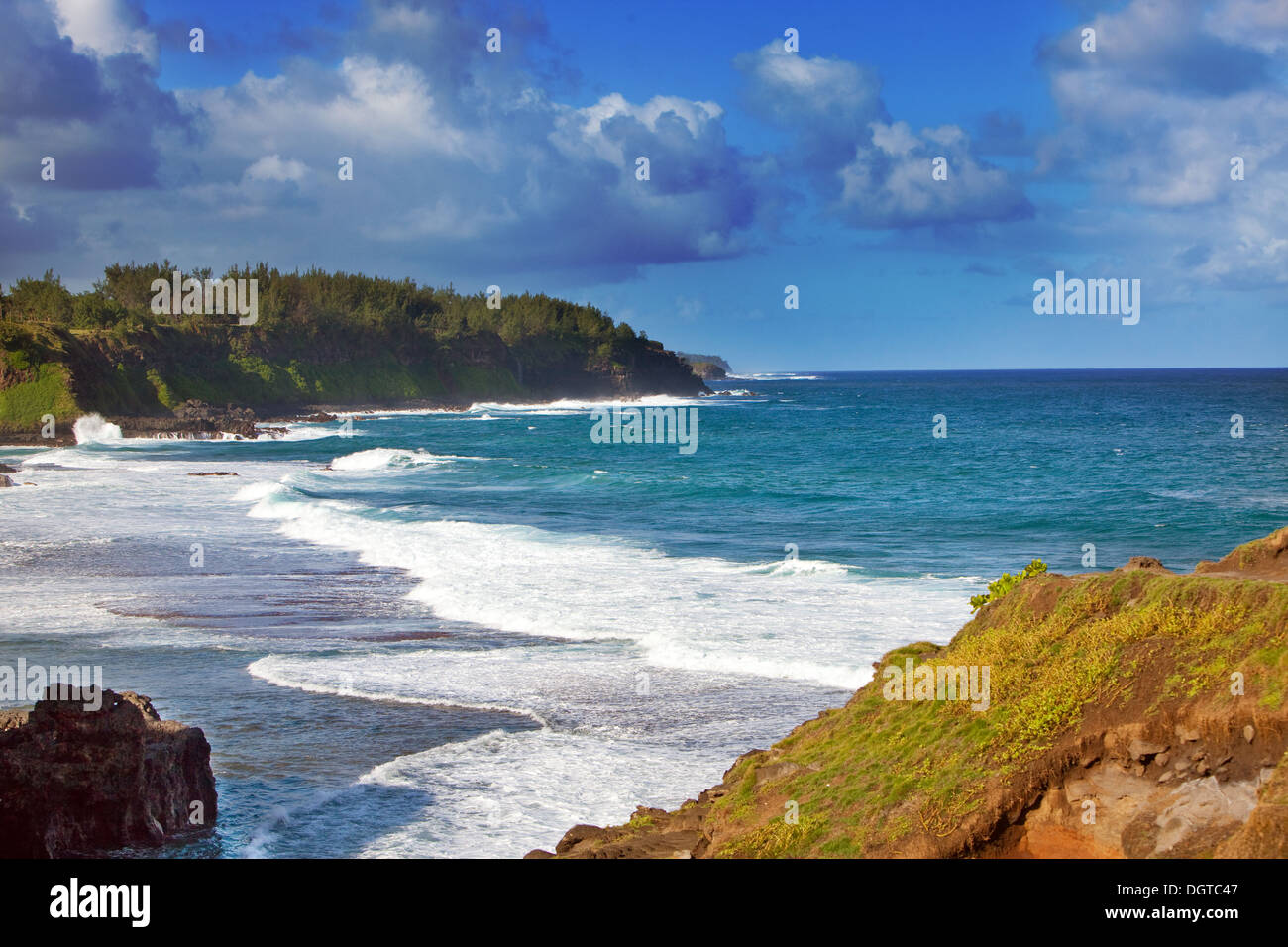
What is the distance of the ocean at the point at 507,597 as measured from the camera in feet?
39.3

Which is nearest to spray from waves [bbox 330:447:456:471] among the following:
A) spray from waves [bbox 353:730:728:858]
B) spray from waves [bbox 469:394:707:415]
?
spray from waves [bbox 353:730:728:858]

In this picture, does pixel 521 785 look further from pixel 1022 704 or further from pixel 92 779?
pixel 1022 704

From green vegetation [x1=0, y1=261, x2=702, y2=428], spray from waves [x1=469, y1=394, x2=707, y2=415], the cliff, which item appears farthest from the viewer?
spray from waves [x1=469, y1=394, x2=707, y2=415]

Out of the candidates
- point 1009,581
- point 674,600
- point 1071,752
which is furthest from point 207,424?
point 1071,752

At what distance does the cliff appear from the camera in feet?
20.8

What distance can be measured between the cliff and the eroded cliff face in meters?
4.18

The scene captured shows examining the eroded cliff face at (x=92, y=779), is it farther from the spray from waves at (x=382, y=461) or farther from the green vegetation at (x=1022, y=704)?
the spray from waves at (x=382, y=461)

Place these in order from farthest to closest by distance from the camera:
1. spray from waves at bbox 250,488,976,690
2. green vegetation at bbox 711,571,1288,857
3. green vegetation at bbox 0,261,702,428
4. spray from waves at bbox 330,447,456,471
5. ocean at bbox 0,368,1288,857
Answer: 1. green vegetation at bbox 0,261,702,428
2. spray from waves at bbox 330,447,456,471
3. spray from waves at bbox 250,488,976,690
4. ocean at bbox 0,368,1288,857
5. green vegetation at bbox 711,571,1288,857

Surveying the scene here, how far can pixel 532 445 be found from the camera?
238 feet

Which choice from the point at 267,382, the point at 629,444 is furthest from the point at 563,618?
the point at 267,382

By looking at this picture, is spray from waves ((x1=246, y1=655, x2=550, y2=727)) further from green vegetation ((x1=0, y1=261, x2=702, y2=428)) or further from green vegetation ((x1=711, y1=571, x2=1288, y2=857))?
green vegetation ((x1=0, y1=261, x2=702, y2=428))
